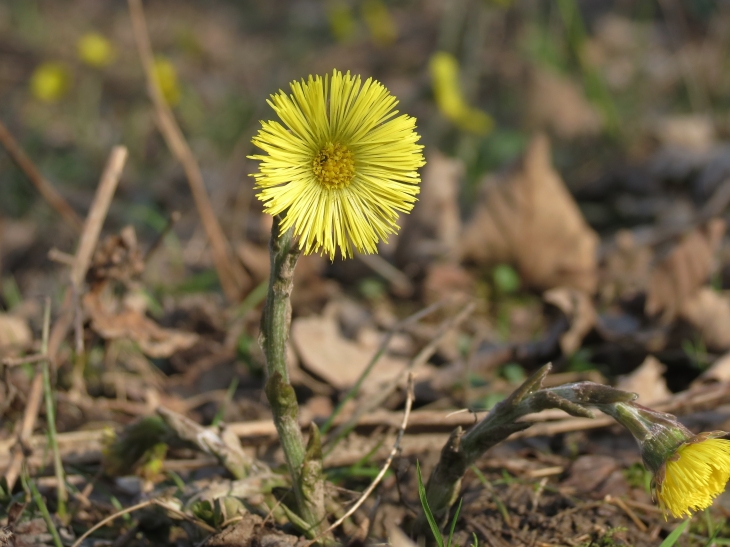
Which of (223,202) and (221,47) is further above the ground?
(221,47)

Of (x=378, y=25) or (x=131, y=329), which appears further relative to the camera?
(x=378, y=25)

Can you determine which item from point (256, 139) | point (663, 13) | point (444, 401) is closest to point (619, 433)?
point (444, 401)

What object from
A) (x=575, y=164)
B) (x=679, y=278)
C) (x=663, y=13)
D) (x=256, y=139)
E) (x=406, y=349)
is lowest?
(x=406, y=349)

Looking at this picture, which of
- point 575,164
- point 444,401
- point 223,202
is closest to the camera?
point 444,401

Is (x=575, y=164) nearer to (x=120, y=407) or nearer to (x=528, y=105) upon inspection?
(x=528, y=105)

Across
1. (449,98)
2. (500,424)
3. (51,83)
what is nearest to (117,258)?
(500,424)

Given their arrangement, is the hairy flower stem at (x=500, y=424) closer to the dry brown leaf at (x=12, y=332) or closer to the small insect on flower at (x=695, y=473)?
the small insect on flower at (x=695, y=473)

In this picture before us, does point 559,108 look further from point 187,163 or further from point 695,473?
point 695,473
